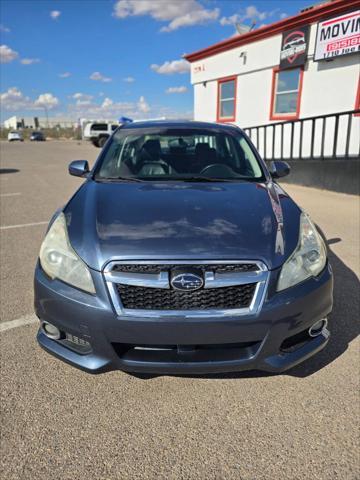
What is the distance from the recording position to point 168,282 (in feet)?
5.85

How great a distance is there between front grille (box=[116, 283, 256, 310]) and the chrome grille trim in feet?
0.07

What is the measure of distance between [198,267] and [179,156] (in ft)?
5.93

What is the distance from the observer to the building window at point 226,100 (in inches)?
505

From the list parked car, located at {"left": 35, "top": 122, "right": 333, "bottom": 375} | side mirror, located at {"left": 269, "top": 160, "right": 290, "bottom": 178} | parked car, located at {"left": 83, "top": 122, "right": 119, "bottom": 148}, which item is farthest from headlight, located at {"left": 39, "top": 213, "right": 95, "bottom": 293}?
parked car, located at {"left": 83, "top": 122, "right": 119, "bottom": 148}

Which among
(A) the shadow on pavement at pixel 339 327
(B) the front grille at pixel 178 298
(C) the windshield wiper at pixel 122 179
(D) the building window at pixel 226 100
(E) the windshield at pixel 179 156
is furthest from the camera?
(D) the building window at pixel 226 100

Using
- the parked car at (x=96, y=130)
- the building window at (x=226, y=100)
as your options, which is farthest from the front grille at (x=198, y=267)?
the parked car at (x=96, y=130)

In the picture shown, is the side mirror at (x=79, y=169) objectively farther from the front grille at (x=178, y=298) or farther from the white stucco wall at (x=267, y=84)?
the white stucco wall at (x=267, y=84)

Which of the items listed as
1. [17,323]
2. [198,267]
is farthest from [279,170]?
[17,323]

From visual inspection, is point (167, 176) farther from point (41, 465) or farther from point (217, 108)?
point (217, 108)

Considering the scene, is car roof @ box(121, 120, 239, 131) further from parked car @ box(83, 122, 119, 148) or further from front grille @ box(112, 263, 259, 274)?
parked car @ box(83, 122, 119, 148)

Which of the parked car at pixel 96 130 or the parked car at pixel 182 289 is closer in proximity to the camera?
the parked car at pixel 182 289

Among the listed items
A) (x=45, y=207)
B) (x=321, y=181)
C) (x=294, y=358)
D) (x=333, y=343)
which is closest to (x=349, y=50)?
(x=321, y=181)

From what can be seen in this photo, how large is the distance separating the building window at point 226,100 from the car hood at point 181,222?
36.8ft

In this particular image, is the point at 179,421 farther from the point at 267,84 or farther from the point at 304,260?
the point at 267,84
